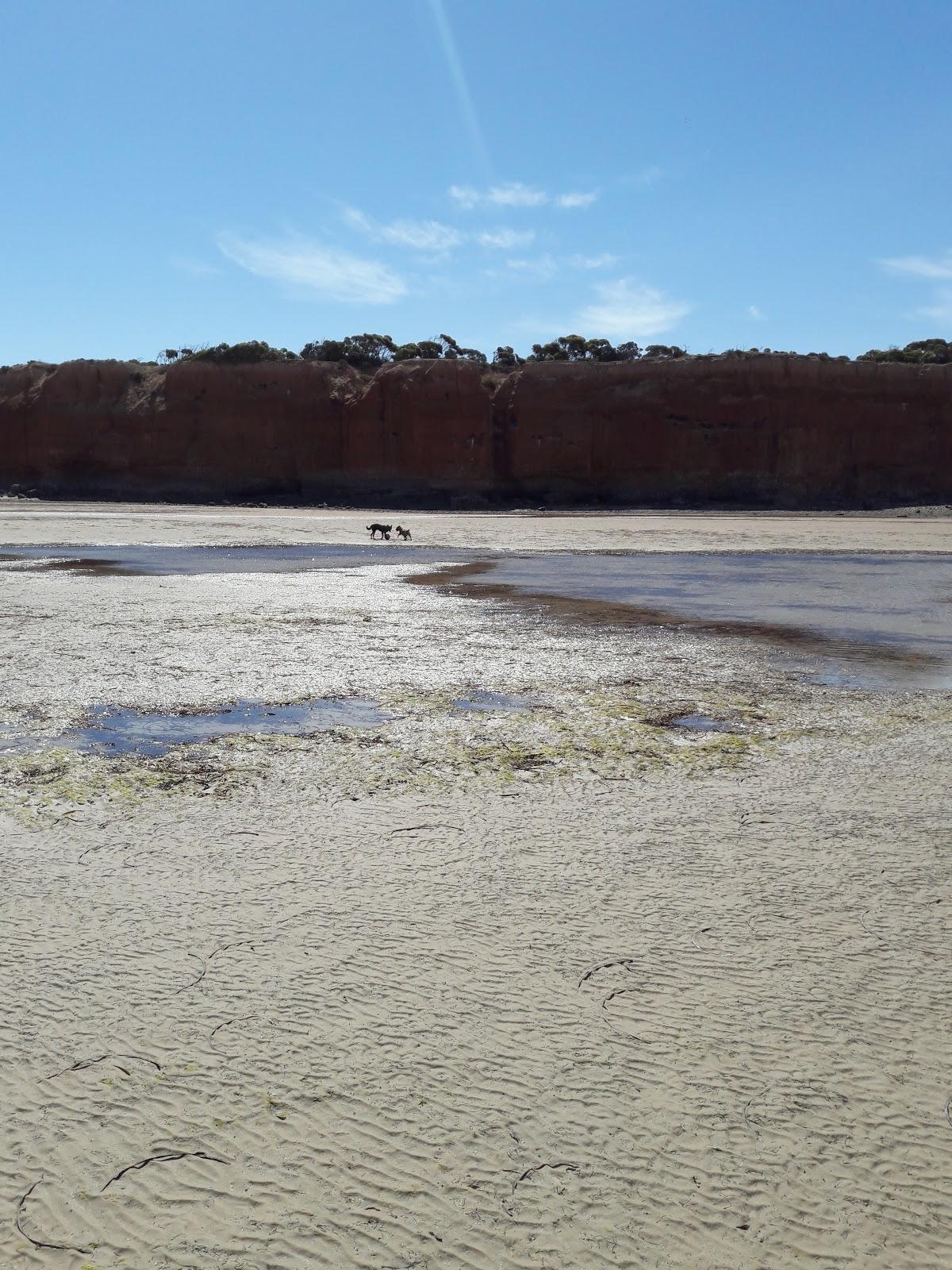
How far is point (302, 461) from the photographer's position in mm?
51094

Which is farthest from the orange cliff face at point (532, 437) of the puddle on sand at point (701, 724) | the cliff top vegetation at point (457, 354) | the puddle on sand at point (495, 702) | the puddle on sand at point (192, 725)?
the puddle on sand at point (701, 724)

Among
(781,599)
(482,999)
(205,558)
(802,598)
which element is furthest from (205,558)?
(482,999)

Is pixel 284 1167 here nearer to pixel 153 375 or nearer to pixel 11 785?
pixel 11 785

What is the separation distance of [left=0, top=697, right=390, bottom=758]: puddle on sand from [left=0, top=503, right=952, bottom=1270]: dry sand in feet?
0.75

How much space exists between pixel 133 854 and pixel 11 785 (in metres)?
1.19

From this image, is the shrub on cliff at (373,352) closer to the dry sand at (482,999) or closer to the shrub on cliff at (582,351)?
the shrub on cliff at (582,351)

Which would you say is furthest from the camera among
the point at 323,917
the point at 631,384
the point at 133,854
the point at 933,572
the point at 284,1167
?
the point at 631,384

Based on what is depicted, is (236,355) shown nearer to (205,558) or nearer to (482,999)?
(205,558)

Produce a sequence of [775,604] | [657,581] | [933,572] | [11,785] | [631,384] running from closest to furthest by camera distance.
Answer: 1. [11,785]
2. [775,604]
3. [657,581]
4. [933,572]
5. [631,384]

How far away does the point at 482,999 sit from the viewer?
2.84 metres

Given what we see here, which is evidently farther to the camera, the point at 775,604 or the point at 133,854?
the point at 775,604

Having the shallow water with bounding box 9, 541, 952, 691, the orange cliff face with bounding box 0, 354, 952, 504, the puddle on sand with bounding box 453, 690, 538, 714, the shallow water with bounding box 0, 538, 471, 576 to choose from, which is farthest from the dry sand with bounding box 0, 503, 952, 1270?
the orange cliff face with bounding box 0, 354, 952, 504

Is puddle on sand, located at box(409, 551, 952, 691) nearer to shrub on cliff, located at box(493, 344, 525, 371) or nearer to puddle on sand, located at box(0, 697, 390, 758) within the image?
puddle on sand, located at box(0, 697, 390, 758)

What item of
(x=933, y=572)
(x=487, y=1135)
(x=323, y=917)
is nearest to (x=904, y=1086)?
(x=487, y=1135)
